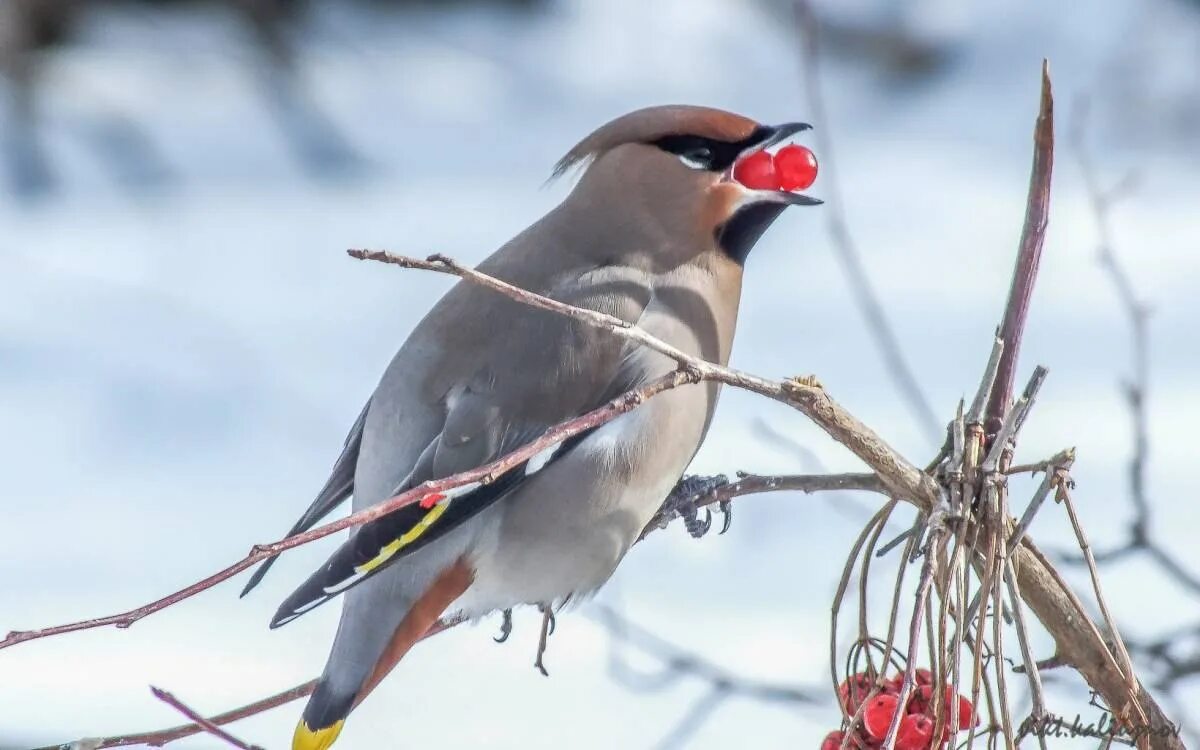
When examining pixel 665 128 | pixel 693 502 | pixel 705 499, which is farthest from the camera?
pixel 665 128

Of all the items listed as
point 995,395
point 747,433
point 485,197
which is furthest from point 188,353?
point 995,395

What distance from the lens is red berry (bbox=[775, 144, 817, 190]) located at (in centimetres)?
244

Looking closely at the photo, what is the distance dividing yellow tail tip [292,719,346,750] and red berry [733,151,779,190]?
1.03 m

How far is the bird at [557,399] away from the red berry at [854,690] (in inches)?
21.8

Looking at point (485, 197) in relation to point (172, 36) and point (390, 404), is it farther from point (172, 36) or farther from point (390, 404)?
point (390, 404)

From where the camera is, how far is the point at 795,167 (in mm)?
2473

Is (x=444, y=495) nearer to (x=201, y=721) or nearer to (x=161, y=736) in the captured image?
(x=161, y=736)

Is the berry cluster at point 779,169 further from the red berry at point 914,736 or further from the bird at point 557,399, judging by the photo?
the red berry at point 914,736

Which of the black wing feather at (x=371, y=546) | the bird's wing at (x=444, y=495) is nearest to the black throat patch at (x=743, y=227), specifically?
the bird's wing at (x=444, y=495)

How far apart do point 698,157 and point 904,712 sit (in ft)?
3.77

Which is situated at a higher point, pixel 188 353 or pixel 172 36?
pixel 172 36

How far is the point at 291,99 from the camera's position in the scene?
7.29m

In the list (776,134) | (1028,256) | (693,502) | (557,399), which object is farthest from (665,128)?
(1028,256)

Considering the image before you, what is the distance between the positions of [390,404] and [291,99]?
16.6 ft
